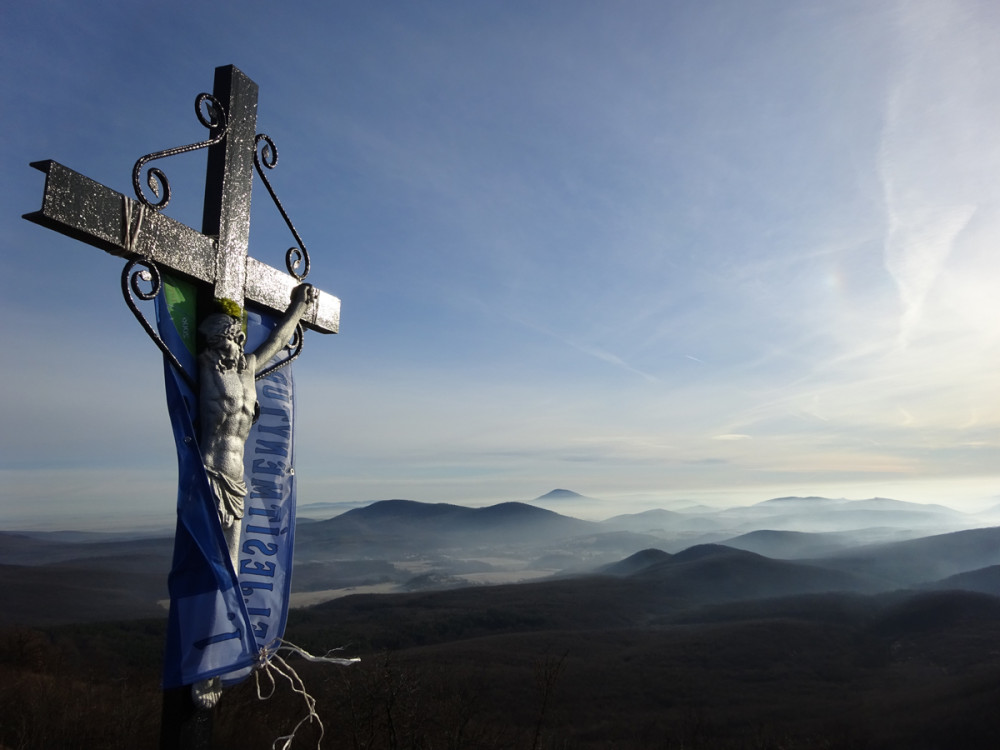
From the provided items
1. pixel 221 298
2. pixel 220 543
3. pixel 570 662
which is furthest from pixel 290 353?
pixel 570 662

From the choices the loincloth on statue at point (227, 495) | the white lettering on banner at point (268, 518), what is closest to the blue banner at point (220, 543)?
the white lettering on banner at point (268, 518)

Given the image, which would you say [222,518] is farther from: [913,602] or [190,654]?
[913,602]

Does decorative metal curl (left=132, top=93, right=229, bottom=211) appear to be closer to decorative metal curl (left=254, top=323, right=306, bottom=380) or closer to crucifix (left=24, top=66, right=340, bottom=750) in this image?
crucifix (left=24, top=66, right=340, bottom=750)

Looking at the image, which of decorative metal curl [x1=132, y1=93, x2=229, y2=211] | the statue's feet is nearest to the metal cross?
decorative metal curl [x1=132, y1=93, x2=229, y2=211]

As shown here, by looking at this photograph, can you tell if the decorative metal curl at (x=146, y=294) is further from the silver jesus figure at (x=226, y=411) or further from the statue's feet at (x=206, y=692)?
the statue's feet at (x=206, y=692)

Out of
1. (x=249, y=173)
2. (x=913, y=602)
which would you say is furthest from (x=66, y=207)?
(x=913, y=602)

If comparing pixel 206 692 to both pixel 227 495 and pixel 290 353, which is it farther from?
pixel 290 353
